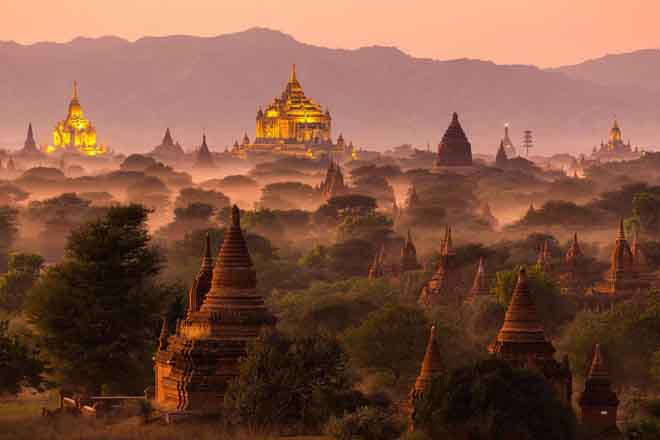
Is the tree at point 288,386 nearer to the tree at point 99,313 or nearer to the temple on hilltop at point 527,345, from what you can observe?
the temple on hilltop at point 527,345

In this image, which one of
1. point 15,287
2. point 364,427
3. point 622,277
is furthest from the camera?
point 622,277

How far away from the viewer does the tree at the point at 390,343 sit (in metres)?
75.8

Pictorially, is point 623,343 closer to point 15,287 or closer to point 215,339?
point 215,339

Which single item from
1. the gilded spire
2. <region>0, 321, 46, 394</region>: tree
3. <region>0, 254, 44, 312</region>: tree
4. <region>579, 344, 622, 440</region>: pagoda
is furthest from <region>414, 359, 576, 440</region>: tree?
<region>0, 254, 44, 312</region>: tree

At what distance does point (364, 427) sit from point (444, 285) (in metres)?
62.5

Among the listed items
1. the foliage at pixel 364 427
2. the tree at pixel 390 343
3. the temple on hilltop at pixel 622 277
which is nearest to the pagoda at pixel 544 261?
the temple on hilltop at pixel 622 277

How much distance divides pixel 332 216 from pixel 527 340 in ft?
443

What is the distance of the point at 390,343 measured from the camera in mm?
76625

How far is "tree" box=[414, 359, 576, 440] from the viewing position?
167 ft

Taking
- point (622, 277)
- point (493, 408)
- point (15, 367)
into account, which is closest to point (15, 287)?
point (622, 277)

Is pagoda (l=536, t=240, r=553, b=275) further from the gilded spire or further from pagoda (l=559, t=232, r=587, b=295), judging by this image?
the gilded spire

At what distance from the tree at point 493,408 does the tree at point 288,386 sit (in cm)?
407

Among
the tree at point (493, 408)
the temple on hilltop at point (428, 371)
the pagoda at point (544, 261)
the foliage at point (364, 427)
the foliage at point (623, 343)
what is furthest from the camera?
the pagoda at point (544, 261)

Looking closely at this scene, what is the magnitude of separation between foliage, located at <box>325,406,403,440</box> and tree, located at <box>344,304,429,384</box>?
829 inches
